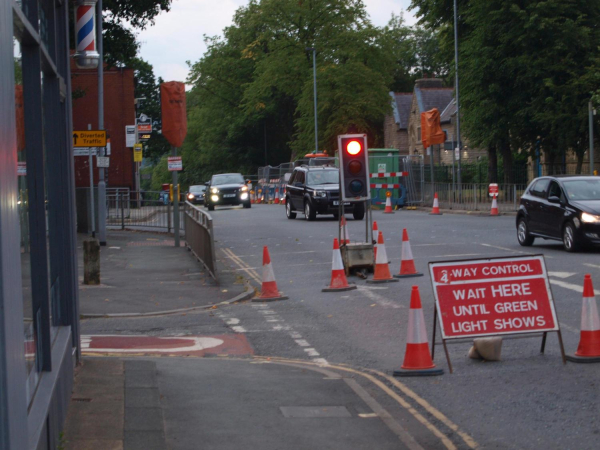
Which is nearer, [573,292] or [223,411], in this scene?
[223,411]

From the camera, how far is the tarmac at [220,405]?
228 inches

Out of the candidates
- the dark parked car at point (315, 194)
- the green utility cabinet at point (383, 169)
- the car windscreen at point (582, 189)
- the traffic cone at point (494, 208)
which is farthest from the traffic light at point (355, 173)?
the green utility cabinet at point (383, 169)

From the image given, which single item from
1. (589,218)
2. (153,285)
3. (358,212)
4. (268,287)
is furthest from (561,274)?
(358,212)

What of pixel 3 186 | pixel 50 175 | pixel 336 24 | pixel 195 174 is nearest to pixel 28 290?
pixel 3 186

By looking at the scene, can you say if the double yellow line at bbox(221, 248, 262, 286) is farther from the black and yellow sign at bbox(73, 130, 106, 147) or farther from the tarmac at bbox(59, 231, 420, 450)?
the tarmac at bbox(59, 231, 420, 450)

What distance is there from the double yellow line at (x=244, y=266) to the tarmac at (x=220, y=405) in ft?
19.8

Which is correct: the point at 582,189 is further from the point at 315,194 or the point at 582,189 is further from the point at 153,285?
the point at 315,194

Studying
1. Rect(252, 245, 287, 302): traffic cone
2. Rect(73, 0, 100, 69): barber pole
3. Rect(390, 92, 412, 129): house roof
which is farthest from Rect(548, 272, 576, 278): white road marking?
Rect(390, 92, 412, 129): house roof

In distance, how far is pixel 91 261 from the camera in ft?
48.5

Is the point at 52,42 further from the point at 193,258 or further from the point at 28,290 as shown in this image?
the point at 193,258

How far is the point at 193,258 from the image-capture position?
65.3 feet

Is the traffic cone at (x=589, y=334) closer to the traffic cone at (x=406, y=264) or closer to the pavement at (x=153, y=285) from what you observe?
the pavement at (x=153, y=285)

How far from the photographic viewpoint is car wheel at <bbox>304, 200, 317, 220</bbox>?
31.5 m

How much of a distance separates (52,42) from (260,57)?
67421 millimetres
